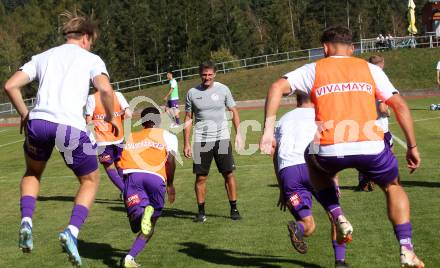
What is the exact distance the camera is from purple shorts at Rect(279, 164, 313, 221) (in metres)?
7.48

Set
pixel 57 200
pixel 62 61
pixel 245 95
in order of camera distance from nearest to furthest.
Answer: pixel 62 61 < pixel 57 200 < pixel 245 95

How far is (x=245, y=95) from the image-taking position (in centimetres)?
5028

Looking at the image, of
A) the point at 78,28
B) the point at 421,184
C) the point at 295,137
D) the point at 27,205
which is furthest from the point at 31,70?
the point at 421,184

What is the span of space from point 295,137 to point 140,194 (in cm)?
186

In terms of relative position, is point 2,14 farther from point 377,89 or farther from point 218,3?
point 377,89

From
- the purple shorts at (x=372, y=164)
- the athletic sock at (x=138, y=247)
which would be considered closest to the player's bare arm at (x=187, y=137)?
the athletic sock at (x=138, y=247)

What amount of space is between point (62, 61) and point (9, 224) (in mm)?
5103

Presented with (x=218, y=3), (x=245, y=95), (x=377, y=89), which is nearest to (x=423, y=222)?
(x=377, y=89)

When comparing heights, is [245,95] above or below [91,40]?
below

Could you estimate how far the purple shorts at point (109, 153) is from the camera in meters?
13.1

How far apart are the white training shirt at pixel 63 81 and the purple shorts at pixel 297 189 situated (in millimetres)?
2135

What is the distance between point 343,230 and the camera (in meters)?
6.52

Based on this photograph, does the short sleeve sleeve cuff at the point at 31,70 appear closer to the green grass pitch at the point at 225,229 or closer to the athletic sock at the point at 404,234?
the green grass pitch at the point at 225,229

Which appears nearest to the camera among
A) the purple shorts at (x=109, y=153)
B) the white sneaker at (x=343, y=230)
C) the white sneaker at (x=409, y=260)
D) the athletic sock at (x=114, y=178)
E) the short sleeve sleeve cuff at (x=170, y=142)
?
the white sneaker at (x=409, y=260)
